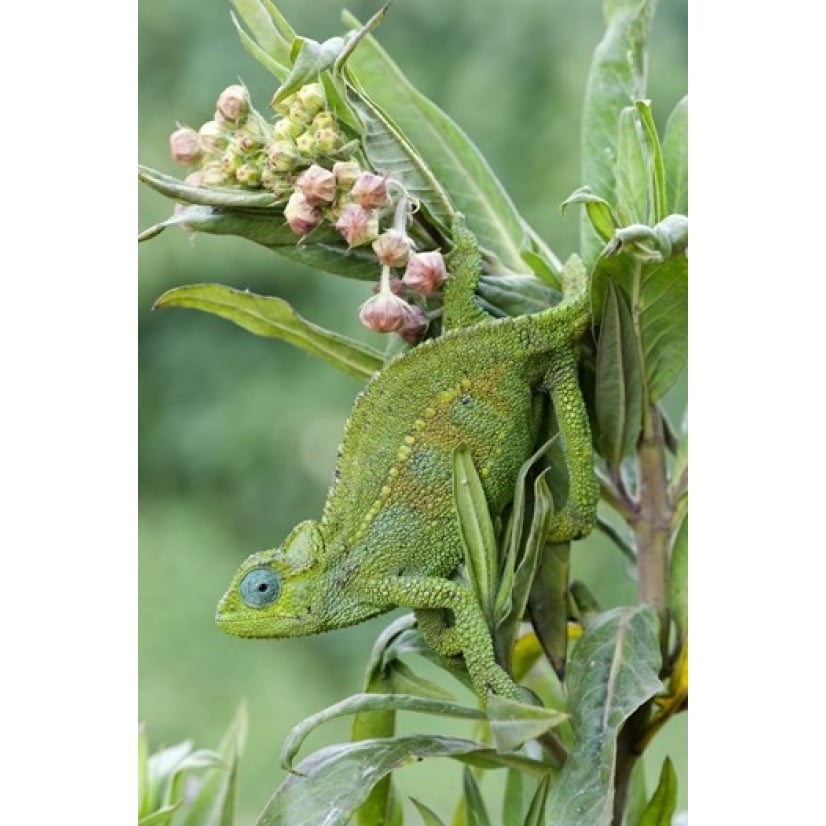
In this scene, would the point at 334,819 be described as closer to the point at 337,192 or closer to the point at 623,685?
the point at 623,685

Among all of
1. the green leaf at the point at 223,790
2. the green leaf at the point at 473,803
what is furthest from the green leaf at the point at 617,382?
the green leaf at the point at 223,790

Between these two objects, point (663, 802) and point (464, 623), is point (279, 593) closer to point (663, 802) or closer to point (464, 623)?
point (464, 623)

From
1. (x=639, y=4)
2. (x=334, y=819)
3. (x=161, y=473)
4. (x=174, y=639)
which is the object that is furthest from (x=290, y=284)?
(x=334, y=819)

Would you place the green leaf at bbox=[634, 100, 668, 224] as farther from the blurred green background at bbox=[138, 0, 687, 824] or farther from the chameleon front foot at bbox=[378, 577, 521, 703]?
the blurred green background at bbox=[138, 0, 687, 824]

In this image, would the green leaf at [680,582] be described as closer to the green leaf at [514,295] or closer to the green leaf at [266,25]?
the green leaf at [514,295]

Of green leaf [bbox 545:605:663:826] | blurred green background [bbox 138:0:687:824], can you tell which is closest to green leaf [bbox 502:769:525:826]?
green leaf [bbox 545:605:663:826]

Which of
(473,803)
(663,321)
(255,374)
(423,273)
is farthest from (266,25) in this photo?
(255,374)
